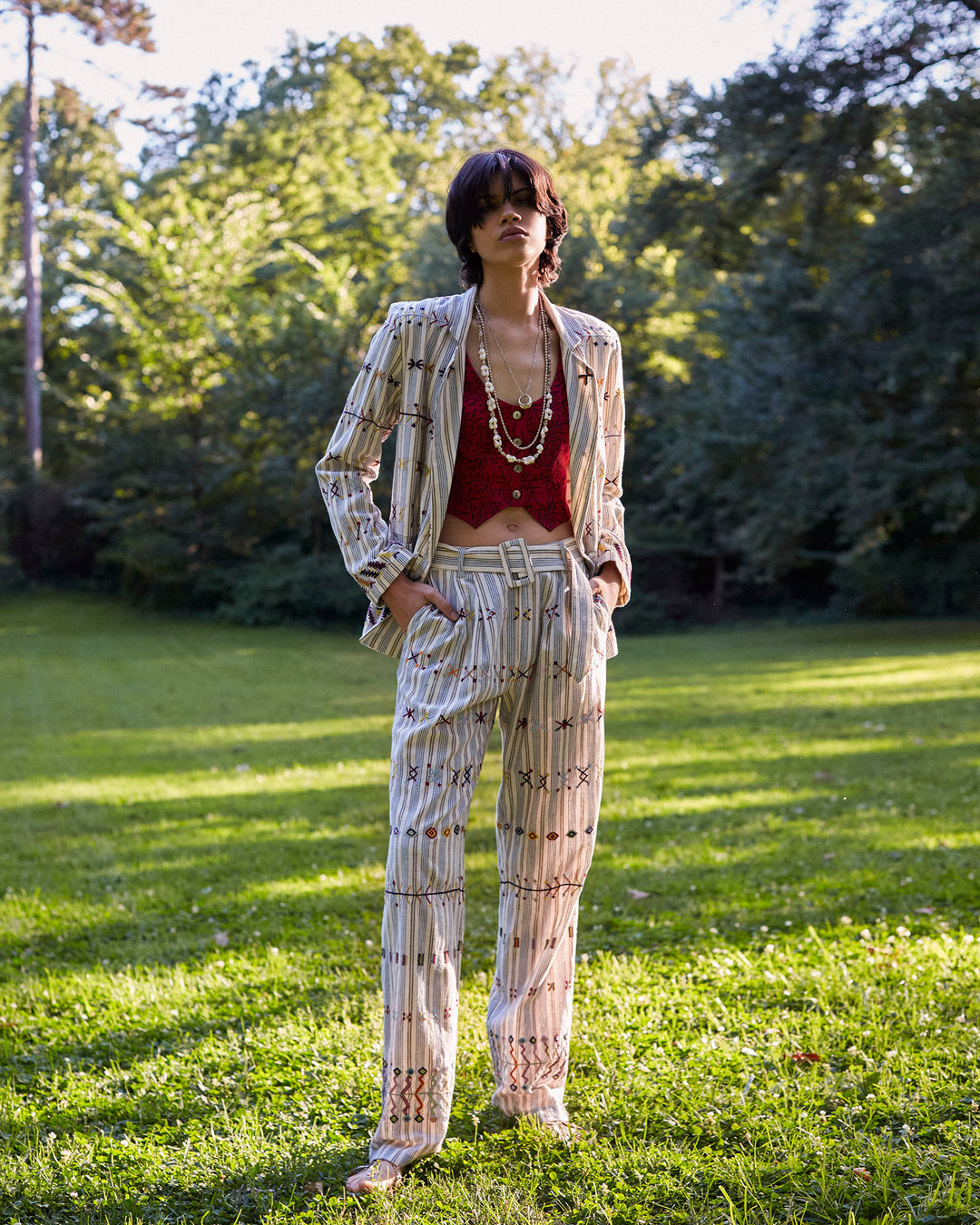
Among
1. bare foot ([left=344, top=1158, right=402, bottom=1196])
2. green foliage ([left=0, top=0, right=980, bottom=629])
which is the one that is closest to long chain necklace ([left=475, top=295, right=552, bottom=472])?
bare foot ([left=344, top=1158, right=402, bottom=1196])

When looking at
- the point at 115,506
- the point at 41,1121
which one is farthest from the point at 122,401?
the point at 41,1121

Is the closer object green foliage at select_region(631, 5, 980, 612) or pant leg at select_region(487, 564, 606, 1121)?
pant leg at select_region(487, 564, 606, 1121)

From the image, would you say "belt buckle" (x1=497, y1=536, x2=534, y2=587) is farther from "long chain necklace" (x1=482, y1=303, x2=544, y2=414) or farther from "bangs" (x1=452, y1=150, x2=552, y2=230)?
"bangs" (x1=452, y1=150, x2=552, y2=230)

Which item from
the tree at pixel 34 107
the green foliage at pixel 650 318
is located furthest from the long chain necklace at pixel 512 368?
the tree at pixel 34 107

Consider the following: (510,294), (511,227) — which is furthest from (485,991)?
(511,227)

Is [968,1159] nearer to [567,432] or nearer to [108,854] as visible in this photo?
[567,432]

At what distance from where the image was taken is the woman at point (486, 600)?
2.43 metres

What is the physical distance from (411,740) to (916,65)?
1521 cm

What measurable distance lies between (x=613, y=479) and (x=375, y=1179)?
1664mm

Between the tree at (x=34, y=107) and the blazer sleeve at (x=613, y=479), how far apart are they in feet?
83.8

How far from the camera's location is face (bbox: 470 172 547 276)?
244cm

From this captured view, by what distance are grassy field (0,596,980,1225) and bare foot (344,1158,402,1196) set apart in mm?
36

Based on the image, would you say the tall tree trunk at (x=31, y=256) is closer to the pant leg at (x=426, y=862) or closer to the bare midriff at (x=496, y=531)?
the bare midriff at (x=496, y=531)

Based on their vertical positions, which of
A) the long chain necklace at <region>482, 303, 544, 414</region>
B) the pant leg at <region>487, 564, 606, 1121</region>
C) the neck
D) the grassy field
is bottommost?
the grassy field
